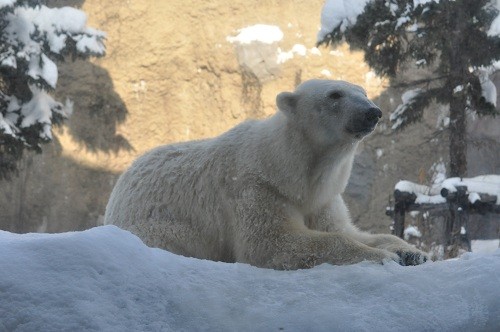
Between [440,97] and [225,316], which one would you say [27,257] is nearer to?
[225,316]

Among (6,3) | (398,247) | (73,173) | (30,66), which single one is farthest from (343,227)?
(73,173)

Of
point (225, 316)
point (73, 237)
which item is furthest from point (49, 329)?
point (225, 316)

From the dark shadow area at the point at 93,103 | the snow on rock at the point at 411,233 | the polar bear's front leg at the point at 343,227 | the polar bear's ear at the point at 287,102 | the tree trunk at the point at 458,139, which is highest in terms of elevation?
the dark shadow area at the point at 93,103

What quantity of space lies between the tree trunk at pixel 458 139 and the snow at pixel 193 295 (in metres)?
6.52

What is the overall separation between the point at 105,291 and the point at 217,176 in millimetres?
1549

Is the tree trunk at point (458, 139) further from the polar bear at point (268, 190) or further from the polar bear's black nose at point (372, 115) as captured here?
the polar bear's black nose at point (372, 115)

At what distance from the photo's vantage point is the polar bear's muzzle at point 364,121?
2742 millimetres

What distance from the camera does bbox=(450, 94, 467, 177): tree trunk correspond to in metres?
8.00

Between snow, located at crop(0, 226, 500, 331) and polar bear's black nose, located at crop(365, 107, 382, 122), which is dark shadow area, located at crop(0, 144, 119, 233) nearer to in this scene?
polar bear's black nose, located at crop(365, 107, 382, 122)

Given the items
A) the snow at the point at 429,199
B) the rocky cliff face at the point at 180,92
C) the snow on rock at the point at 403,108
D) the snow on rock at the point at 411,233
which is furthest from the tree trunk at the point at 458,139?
the rocky cliff face at the point at 180,92

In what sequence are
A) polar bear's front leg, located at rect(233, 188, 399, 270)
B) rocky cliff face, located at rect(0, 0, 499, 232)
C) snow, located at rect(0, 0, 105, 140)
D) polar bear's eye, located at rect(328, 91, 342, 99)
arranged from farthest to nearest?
rocky cliff face, located at rect(0, 0, 499, 232), snow, located at rect(0, 0, 105, 140), polar bear's eye, located at rect(328, 91, 342, 99), polar bear's front leg, located at rect(233, 188, 399, 270)

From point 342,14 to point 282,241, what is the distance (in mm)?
6026

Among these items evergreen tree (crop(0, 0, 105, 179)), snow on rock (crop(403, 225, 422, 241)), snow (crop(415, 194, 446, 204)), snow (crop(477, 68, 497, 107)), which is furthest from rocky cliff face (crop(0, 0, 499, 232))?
snow (crop(415, 194, 446, 204))

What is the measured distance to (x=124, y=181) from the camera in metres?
3.33
